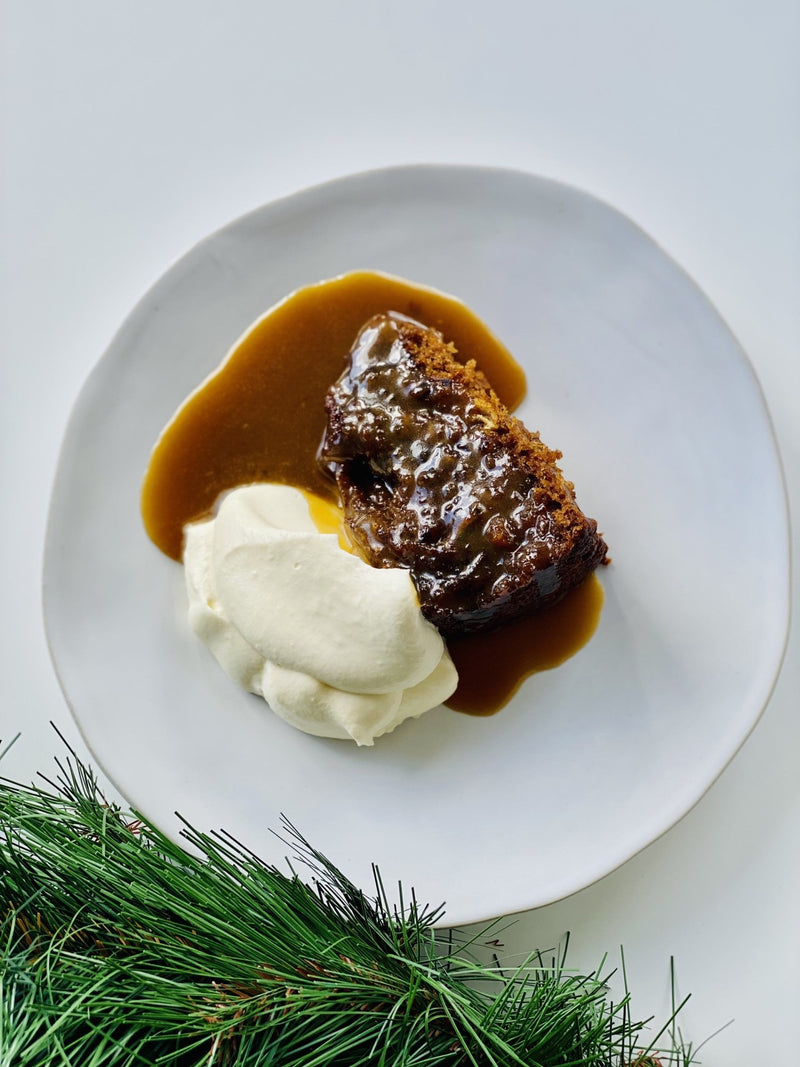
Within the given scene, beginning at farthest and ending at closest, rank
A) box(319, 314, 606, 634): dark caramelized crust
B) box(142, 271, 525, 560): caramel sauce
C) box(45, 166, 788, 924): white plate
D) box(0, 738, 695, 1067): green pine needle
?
1. box(142, 271, 525, 560): caramel sauce
2. box(45, 166, 788, 924): white plate
3. box(319, 314, 606, 634): dark caramelized crust
4. box(0, 738, 695, 1067): green pine needle

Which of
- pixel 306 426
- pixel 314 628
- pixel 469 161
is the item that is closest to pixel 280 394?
pixel 306 426

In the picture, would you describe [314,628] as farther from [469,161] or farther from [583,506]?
[469,161]

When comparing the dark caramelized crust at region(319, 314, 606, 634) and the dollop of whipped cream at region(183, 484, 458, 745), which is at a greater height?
the dark caramelized crust at region(319, 314, 606, 634)

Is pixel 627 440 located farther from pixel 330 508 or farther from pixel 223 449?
pixel 223 449

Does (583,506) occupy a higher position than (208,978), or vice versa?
(583,506)

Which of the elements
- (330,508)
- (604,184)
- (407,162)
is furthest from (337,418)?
(604,184)

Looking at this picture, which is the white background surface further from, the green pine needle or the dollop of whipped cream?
the green pine needle

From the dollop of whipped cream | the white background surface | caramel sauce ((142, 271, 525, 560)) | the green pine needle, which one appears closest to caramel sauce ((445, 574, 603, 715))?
the dollop of whipped cream
